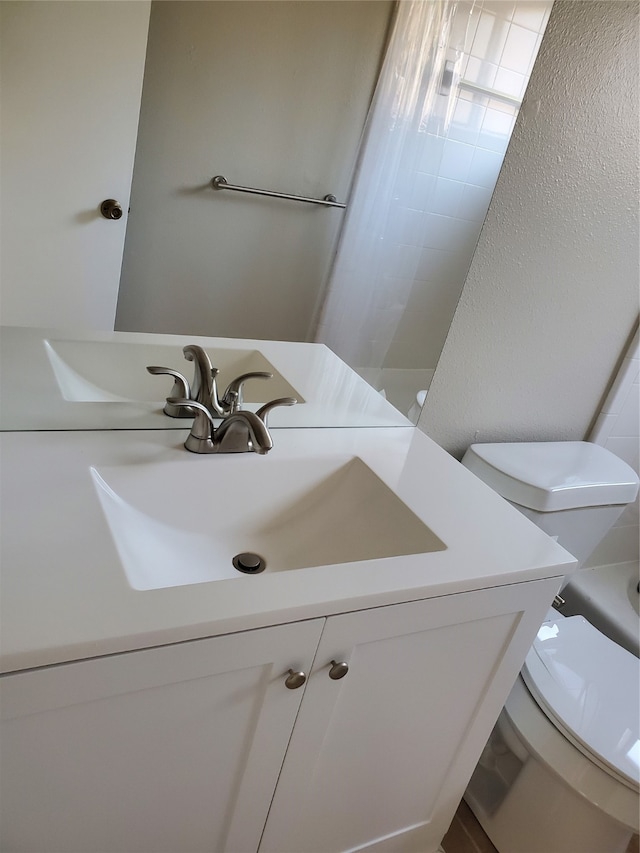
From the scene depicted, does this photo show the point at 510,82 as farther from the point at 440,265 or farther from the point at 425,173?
the point at 440,265

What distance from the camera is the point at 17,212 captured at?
0.91m

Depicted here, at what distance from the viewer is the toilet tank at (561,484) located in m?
1.42

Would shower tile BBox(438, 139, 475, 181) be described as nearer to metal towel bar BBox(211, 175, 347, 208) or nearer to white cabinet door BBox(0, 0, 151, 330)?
metal towel bar BBox(211, 175, 347, 208)

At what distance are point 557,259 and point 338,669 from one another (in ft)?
3.57

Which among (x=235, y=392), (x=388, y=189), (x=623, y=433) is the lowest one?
(x=623, y=433)

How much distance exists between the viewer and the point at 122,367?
1.08 m

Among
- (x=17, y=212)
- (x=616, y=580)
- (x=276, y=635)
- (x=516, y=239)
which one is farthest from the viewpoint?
(x=616, y=580)

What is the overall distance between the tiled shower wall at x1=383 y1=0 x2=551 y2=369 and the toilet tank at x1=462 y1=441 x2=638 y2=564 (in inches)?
14.5

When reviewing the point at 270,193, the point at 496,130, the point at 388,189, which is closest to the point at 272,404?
the point at 270,193

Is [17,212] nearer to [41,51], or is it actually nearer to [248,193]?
[41,51]

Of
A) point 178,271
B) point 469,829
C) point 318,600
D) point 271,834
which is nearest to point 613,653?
point 469,829

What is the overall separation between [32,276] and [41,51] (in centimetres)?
31

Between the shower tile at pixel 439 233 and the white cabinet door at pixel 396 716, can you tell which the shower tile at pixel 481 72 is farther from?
the white cabinet door at pixel 396 716

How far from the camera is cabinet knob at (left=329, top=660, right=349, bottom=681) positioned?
849 mm
